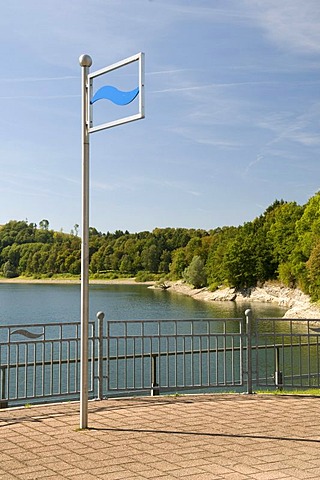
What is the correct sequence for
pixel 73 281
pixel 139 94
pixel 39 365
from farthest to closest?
pixel 73 281 → pixel 39 365 → pixel 139 94

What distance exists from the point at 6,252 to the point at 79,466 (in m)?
134

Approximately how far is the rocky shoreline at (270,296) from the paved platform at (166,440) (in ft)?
149

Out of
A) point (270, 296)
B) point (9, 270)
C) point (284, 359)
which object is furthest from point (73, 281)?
point (284, 359)

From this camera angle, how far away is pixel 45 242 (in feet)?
474

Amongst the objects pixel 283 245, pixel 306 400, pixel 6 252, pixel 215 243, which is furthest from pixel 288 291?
pixel 6 252

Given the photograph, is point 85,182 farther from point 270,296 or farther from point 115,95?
point 270,296

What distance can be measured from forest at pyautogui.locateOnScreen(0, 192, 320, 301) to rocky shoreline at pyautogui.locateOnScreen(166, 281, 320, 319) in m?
1.04

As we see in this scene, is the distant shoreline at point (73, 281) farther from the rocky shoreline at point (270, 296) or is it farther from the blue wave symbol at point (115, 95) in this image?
Result: the blue wave symbol at point (115, 95)

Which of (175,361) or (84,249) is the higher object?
(84,249)

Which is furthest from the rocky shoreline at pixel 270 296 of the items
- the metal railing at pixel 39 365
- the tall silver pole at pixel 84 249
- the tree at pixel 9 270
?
the tree at pixel 9 270

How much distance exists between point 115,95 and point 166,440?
3434mm

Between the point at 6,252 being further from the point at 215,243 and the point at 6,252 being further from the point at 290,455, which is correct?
the point at 290,455

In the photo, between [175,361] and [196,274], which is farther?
[196,274]

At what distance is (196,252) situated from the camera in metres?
99.4
